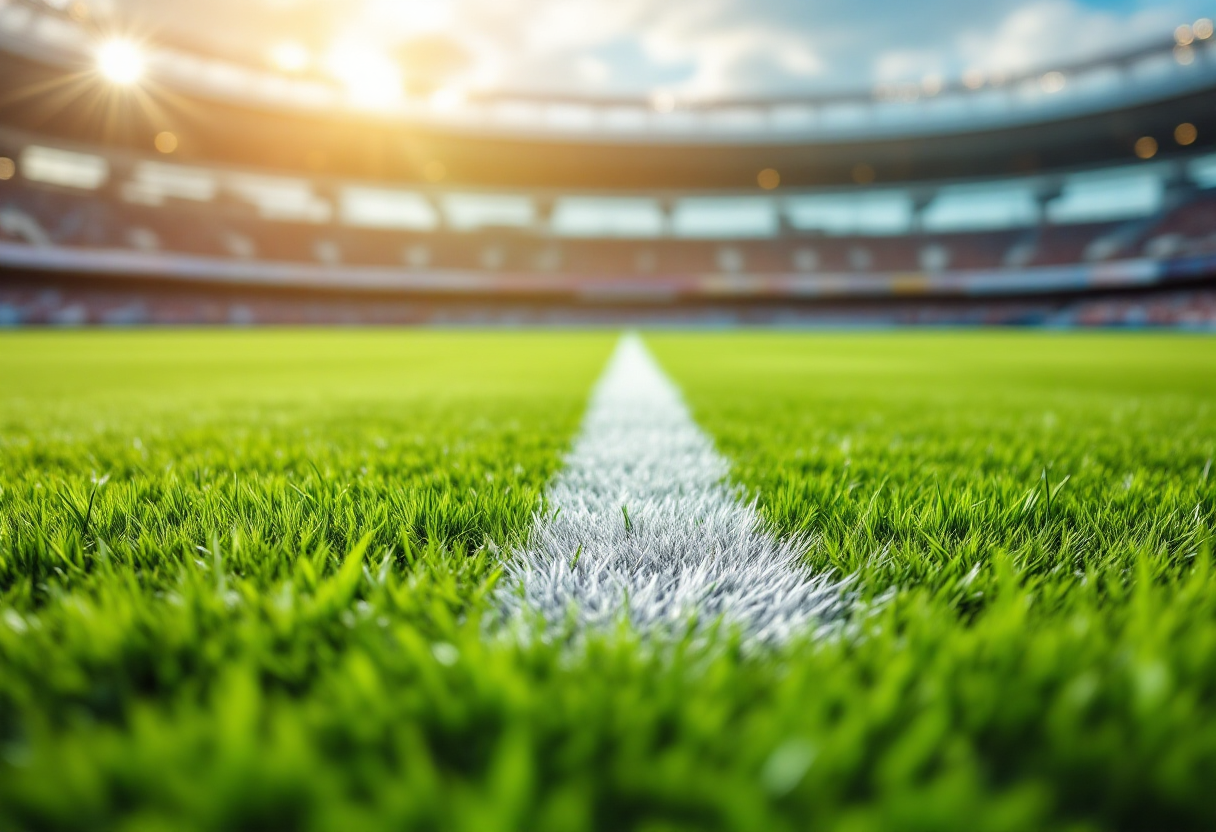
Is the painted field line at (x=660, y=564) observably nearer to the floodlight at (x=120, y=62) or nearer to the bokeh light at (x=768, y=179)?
the floodlight at (x=120, y=62)

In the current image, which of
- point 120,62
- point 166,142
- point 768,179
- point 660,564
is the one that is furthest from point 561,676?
point 166,142

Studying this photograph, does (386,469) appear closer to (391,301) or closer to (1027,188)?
(391,301)

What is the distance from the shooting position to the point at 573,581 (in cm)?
76

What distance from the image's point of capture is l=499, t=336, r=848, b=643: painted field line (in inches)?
25.1

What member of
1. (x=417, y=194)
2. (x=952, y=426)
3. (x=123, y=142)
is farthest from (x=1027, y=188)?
(x=123, y=142)

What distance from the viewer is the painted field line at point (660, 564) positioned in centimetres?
64

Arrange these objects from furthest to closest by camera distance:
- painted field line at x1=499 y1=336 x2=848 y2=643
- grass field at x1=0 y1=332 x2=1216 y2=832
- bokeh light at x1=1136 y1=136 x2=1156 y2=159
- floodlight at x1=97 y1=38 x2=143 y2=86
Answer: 1. bokeh light at x1=1136 y1=136 x2=1156 y2=159
2. floodlight at x1=97 y1=38 x2=143 y2=86
3. painted field line at x1=499 y1=336 x2=848 y2=643
4. grass field at x1=0 y1=332 x2=1216 y2=832

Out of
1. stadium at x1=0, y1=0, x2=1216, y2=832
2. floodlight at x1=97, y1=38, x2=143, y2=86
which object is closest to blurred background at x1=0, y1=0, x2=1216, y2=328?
floodlight at x1=97, y1=38, x2=143, y2=86

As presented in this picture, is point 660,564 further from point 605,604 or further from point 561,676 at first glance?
point 561,676

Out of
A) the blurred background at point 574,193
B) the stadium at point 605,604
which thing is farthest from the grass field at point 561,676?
the blurred background at point 574,193

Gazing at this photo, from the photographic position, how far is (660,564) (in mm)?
844

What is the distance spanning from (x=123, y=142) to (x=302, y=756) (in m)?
39.1

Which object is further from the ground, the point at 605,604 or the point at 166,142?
the point at 166,142

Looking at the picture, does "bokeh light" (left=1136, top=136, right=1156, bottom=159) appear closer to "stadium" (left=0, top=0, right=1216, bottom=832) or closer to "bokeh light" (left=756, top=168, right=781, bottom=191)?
"bokeh light" (left=756, top=168, right=781, bottom=191)
